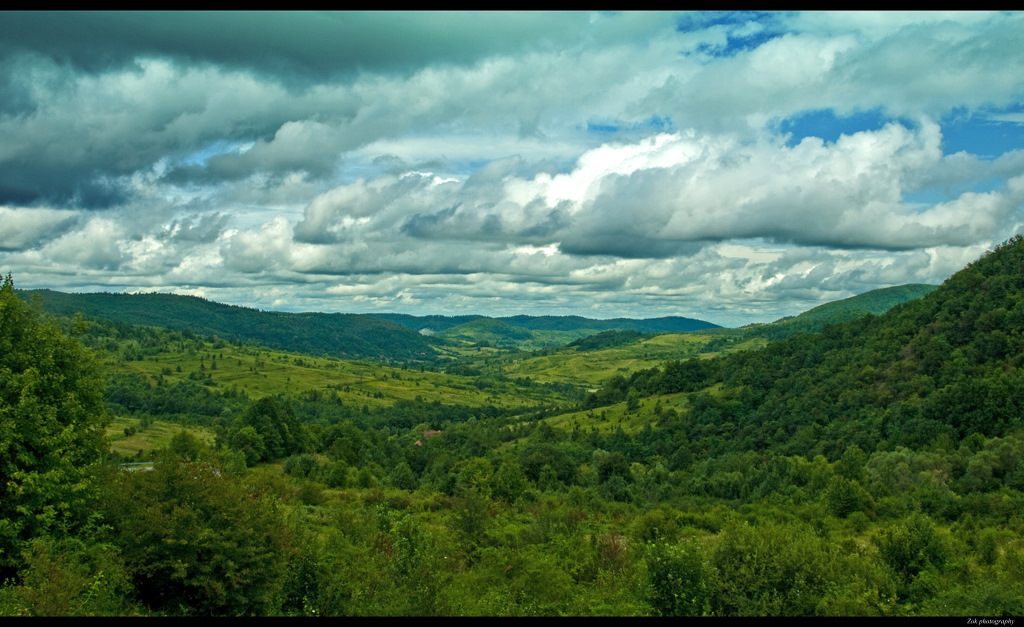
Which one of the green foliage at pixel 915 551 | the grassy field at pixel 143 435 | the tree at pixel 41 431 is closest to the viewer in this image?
the tree at pixel 41 431

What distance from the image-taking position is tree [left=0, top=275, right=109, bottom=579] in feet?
87.0

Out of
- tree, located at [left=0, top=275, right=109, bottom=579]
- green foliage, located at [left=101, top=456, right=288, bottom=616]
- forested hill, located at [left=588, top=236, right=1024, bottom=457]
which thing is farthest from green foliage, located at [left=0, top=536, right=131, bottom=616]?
forested hill, located at [left=588, top=236, right=1024, bottom=457]

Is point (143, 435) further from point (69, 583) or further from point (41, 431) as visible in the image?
point (69, 583)

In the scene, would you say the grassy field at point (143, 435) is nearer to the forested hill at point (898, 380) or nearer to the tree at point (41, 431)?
the tree at point (41, 431)

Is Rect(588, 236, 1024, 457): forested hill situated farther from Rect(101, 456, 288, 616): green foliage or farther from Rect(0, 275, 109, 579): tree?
Rect(0, 275, 109, 579): tree

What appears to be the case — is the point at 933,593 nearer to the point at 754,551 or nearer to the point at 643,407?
the point at 754,551

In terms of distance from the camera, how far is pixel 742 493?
292 feet

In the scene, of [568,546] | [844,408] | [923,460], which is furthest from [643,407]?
[568,546]

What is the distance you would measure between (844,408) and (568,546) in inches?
4307

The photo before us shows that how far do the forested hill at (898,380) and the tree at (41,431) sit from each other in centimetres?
11223

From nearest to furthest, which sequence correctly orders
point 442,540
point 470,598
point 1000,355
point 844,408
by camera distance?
1. point 470,598
2. point 442,540
3. point 1000,355
4. point 844,408

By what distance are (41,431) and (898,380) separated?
14337cm

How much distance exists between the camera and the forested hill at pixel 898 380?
99.8 meters

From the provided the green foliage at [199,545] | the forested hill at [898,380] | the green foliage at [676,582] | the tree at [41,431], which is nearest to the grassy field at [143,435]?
the tree at [41,431]
